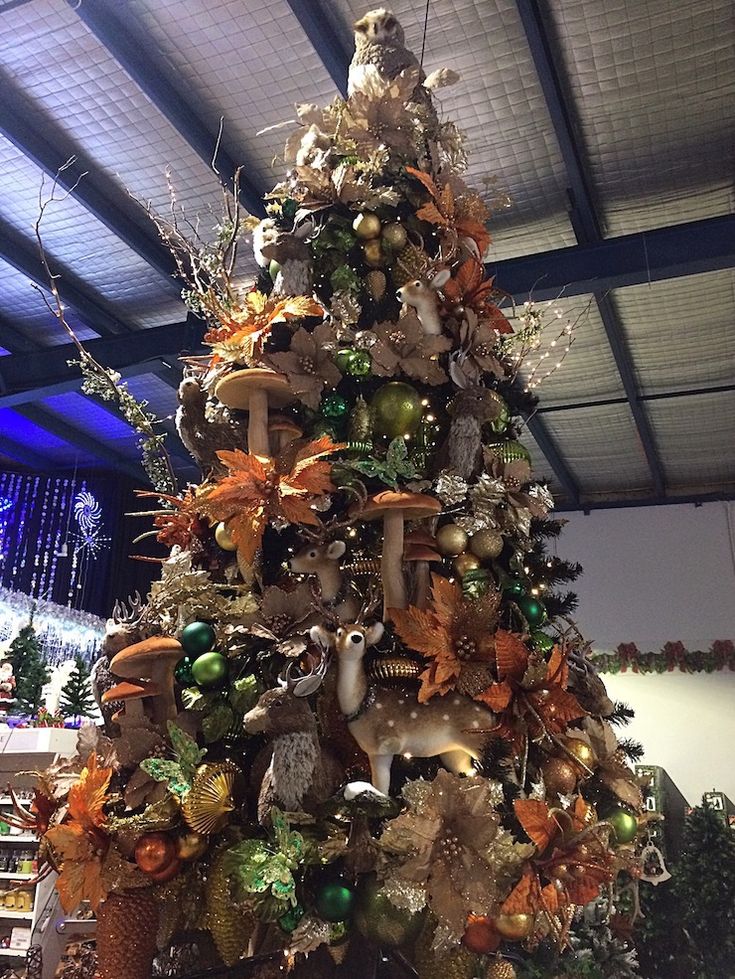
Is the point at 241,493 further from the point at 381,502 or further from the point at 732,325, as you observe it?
the point at 732,325

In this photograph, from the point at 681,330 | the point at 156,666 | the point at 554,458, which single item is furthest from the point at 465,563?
the point at 554,458

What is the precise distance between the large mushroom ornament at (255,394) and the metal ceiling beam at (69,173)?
1.90 meters

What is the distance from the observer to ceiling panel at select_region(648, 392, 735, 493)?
5.07 meters

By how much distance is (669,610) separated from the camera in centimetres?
574

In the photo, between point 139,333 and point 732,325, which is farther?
point 139,333

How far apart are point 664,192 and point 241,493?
2812 millimetres

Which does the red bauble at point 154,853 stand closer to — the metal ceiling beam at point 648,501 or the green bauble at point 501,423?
the green bauble at point 501,423

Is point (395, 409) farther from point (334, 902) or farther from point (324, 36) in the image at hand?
point (324, 36)

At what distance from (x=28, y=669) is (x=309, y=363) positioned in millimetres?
5584

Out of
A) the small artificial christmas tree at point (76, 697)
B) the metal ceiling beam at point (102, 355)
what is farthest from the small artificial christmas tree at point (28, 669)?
the metal ceiling beam at point (102, 355)

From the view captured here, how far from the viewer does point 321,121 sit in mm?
1866

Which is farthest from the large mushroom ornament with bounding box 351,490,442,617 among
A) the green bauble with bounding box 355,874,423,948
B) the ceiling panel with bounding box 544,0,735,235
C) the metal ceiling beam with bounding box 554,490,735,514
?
the metal ceiling beam with bounding box 554,490,735,514

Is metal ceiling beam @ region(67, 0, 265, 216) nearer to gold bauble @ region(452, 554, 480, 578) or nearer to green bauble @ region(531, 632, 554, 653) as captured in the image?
gold bauble @ region(452, 554, 480, 578)

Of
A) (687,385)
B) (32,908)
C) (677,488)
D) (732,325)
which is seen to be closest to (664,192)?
(732,325)
